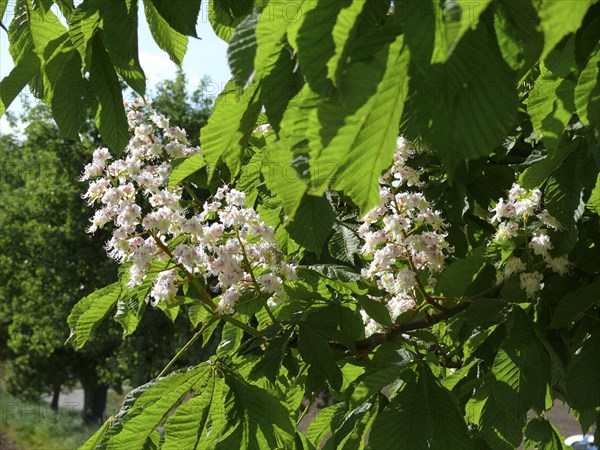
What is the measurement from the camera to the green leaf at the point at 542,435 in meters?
2.73

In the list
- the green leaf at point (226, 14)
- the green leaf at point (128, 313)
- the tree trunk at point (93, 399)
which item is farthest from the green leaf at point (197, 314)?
the tree trunk at point (93, 399)

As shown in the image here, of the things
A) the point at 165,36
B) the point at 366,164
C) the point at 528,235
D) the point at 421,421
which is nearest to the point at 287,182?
the point at 366,164

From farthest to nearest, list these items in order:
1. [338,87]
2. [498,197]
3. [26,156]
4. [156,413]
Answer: [26,156], [498,197], [156,413], [338,87]

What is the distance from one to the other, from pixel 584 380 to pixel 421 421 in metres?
0.57

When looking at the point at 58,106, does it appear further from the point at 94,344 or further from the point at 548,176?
the point at 94,344

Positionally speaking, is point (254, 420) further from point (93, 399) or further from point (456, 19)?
point (93, 399)

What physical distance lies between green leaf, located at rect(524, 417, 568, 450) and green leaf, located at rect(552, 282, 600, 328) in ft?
2.73

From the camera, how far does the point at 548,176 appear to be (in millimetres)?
1987

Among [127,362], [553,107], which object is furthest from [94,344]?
[553,107]

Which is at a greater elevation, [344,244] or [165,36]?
[165,36]

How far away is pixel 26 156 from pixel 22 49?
19037 mm

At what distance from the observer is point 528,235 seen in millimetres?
2322

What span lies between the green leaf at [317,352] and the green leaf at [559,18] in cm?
137

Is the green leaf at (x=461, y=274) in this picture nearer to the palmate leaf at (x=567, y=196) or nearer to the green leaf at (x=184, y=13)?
the palmate leaf at (x=567, y=196)
